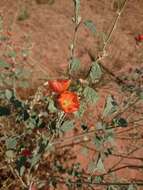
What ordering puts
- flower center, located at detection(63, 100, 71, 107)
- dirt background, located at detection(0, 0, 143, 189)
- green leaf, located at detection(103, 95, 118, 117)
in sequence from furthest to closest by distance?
1. dirt background, located at detection(0, 0, 143, 189)
2. green leaf, located at detection(103, 95, 118, 117)
3. flower center, located at detection(63, 100, 71, 107)

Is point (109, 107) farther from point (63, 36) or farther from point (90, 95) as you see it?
point (63, 36)

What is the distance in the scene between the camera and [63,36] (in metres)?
4.59

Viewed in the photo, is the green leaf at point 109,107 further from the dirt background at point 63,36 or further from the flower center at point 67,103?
the dirt background at point 63,36

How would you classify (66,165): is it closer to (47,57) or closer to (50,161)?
(50,161)

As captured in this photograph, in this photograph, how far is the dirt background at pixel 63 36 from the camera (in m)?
4.02

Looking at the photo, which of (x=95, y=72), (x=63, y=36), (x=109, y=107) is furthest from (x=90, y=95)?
(x=63, y=36)

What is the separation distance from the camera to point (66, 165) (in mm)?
3051

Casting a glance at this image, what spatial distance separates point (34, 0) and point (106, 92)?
1.76m

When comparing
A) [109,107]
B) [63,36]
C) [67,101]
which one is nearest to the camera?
[67,101]

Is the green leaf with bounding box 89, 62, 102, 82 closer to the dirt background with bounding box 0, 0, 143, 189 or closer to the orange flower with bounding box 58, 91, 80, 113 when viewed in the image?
the orange flower with bounding box 58, 91, 80, 113

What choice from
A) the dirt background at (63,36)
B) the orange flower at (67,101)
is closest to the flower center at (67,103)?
the orange flower at (67,101)

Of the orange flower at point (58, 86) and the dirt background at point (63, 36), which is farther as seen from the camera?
the dirt background at point (63, 36)

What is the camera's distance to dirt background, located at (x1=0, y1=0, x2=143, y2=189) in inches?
158

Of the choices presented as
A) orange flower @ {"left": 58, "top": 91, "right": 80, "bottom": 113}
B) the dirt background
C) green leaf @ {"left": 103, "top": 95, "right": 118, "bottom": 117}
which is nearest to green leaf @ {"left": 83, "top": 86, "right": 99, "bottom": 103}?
orange flower @ {"left": 58, "top": 91, "right": 80, "bottom": 113}
